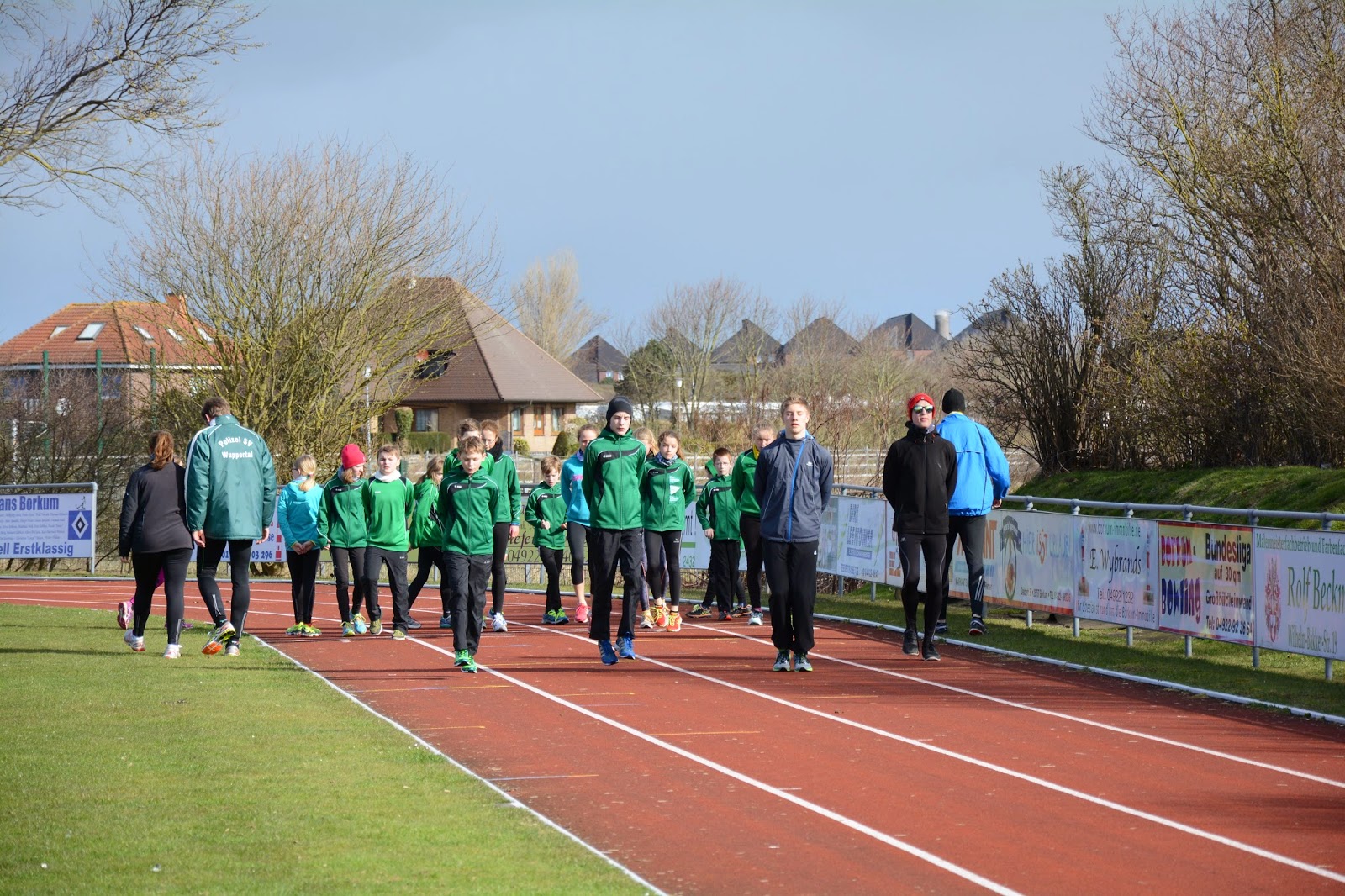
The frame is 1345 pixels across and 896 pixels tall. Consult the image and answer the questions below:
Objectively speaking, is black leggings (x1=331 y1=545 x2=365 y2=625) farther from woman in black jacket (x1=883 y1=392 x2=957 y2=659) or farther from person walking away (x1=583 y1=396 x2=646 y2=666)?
woman in black jacket (x1=883 y1=392 x2=957 y2=659)

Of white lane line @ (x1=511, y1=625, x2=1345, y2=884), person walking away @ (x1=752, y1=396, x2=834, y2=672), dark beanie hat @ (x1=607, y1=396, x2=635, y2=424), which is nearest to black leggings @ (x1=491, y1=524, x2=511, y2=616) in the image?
dark beanie hat @ (x1=607, y1=396, x2=635, y2=424)

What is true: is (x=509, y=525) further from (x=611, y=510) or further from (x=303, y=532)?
(x=611, y=510)

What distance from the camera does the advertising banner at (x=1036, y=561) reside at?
47.2 ft

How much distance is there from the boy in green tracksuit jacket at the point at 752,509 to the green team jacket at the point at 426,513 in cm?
301

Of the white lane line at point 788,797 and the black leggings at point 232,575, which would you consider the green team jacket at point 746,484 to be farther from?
the black leggings at point 232,575

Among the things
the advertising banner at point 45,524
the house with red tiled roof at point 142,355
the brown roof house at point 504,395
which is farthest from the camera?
the brown roof house at point 504,395

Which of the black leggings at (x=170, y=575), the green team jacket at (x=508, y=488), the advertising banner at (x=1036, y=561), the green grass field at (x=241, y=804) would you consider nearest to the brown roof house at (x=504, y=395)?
the advertising banner at (x=1036, y=561)

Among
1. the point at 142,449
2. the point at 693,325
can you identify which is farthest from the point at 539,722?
the point at 693,325

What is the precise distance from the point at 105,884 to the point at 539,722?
14.3 ft

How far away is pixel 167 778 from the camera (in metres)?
7.54

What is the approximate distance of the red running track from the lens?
6180 mm

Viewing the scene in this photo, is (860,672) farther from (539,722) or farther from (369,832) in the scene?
(369,832)

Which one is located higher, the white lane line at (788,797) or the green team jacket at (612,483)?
the green team jacket at (612,483)

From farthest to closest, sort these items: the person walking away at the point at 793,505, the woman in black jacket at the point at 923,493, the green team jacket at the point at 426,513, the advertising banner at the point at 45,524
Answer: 1. the advertising banner at the point at 45,524
2. the green team jacket at the point at 426,513
3. the woman in black jacket at the point at 923,493
4. the person walking away at the point at 793,505
